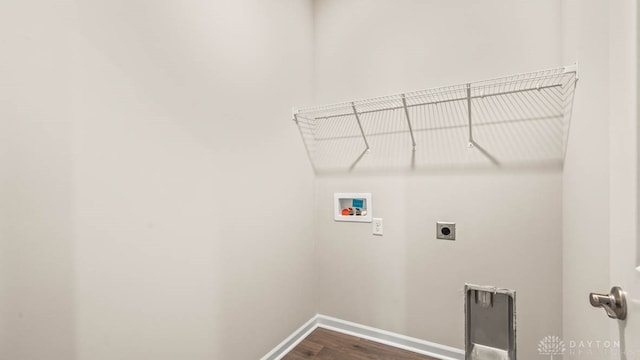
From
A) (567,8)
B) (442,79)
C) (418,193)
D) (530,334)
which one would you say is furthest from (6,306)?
(567,8)

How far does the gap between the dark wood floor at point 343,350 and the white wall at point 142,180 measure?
19 centimetres

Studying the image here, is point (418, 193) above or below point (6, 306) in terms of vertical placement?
above

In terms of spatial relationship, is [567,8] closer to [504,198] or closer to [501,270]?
[504,198]

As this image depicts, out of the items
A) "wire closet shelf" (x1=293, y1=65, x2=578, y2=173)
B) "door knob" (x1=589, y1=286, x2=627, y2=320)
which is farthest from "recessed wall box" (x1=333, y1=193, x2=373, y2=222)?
"door knob" (x1=589, y1=286, x2=627, y2=320)

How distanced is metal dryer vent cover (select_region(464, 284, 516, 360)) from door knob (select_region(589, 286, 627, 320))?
0.77 m

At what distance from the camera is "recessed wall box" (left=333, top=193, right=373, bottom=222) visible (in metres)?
1.97

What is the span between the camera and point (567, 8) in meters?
1.31

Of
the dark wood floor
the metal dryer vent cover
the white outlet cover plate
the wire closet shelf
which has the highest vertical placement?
the wire closet shelf

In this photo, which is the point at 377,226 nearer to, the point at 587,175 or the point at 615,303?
the point at 587,175

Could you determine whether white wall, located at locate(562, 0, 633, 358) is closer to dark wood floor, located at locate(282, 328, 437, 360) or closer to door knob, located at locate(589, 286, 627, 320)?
door knob, located at locate(589, 286, 627, 320)

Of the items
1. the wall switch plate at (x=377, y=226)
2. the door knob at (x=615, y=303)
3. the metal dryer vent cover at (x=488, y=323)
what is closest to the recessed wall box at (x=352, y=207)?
the wall switch plate at (x=377, y=226)

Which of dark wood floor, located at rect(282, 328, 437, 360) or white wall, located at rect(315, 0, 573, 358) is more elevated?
white wall, located at rect(315, 0, 573, 358)

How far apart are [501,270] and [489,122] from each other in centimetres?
87

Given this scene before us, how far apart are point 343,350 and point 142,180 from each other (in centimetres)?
161
